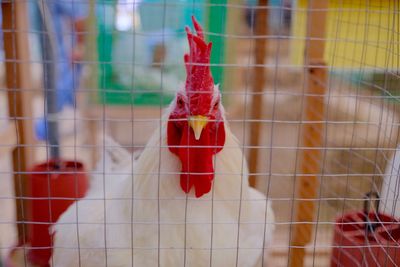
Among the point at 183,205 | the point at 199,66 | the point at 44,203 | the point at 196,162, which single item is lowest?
the point at 44,203

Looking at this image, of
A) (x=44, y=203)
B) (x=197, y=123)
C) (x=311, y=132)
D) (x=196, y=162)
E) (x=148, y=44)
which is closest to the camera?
(x=197, y=123)

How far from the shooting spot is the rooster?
5.02 ft

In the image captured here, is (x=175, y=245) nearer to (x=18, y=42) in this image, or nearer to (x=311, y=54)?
(x=311, y=54)

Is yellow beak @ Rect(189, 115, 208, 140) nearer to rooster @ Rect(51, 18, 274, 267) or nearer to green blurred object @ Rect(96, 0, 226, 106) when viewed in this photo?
rooster @ Rect(51, 18, 274, 267)

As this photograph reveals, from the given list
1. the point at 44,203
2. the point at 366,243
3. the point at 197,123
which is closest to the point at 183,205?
the point at 197,123

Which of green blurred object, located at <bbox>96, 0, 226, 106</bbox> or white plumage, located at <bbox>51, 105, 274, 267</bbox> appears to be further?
green blurred object, located at <bbox>96, 0, 226, 106</bbox>

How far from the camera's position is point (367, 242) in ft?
5.45

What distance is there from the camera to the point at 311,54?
2.10 metres

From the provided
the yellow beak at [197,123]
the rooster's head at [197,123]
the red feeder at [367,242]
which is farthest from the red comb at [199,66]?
the red feeder at [367,242]

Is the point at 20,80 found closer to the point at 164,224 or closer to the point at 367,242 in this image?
the point at 164,224

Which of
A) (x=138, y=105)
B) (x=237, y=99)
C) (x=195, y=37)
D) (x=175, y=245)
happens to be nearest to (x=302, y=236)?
(x=175, y=245)

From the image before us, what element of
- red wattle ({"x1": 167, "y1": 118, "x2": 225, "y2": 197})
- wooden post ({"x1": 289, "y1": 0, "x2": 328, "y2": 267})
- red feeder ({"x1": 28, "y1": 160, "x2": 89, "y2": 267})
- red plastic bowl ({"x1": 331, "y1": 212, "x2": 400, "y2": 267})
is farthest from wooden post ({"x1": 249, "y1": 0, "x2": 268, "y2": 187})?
red wattle ({"x1": 167, "y1": 118, "x2": 225, "y2": 197})

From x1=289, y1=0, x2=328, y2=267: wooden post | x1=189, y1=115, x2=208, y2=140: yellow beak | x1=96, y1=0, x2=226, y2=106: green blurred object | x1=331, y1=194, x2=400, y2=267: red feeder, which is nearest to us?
x1=189, y1=115, x2=208, y2=140: yellow beak

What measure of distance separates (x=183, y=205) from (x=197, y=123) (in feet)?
1.04
